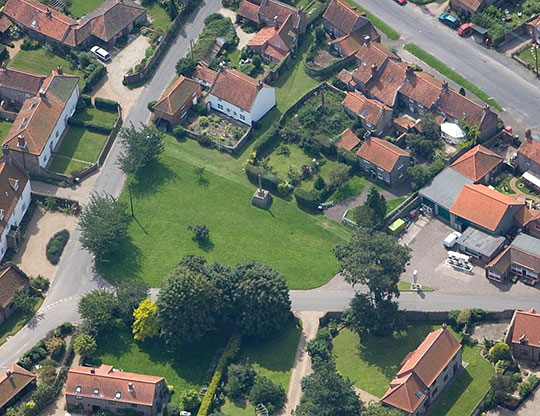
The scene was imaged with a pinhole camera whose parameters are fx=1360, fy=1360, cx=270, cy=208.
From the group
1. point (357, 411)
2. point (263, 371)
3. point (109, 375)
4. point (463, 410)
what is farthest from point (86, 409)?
point (463, 410)

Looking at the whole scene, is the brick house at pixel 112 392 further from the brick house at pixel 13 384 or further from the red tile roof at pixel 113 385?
the brick house at pixel 13 384

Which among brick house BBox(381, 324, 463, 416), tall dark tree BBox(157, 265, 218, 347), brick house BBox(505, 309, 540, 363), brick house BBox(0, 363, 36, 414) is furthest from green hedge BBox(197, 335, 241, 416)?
brick house BBox(505, 309, 540, 363)

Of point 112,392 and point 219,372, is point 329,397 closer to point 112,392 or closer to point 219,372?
point 219,372

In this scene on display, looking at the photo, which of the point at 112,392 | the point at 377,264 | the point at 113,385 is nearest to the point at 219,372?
the point at 113,385

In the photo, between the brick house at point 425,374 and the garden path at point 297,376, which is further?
the garden path at point 297,376

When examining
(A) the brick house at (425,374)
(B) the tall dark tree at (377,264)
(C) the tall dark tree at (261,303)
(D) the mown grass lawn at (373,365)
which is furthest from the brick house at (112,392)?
(A) the brick house at (425,374)

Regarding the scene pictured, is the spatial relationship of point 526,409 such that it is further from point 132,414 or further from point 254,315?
point 132,414
